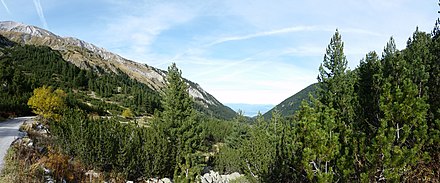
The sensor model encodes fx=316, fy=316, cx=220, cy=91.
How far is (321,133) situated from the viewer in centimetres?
752

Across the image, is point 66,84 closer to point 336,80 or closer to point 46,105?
point 46,105

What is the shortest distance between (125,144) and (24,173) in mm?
11450

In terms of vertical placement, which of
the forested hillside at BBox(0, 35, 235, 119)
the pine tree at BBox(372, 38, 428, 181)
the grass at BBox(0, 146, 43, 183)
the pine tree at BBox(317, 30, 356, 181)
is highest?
the forested hillside at BBox(0, 35, 235, 119)

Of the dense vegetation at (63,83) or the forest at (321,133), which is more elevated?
the dense vegetation at (63,83)

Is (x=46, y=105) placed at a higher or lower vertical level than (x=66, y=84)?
lower

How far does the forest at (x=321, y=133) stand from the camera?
24.1 feet

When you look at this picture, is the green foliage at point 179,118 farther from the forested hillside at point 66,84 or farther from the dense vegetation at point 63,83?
the dense vegetation at point 63,83

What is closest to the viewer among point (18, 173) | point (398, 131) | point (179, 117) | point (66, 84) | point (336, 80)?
point (398, 131)

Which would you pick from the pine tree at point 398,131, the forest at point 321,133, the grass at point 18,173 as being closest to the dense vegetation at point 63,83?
the forest at point 321,133

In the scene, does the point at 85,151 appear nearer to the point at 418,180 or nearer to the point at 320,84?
the point at 320,84

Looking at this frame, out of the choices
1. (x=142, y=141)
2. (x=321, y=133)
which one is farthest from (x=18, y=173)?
(x=142, y=141)

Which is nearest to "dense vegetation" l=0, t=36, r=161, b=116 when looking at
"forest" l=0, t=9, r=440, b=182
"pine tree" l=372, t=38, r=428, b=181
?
"forest" l=0, t=9, r=440, b=182

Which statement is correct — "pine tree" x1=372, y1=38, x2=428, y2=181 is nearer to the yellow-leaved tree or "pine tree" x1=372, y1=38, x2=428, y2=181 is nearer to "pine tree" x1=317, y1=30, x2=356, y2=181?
"pine tree" x1=317, y1=30, x2=356, y2=181

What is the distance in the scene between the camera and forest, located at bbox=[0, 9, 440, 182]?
7.36 meters
